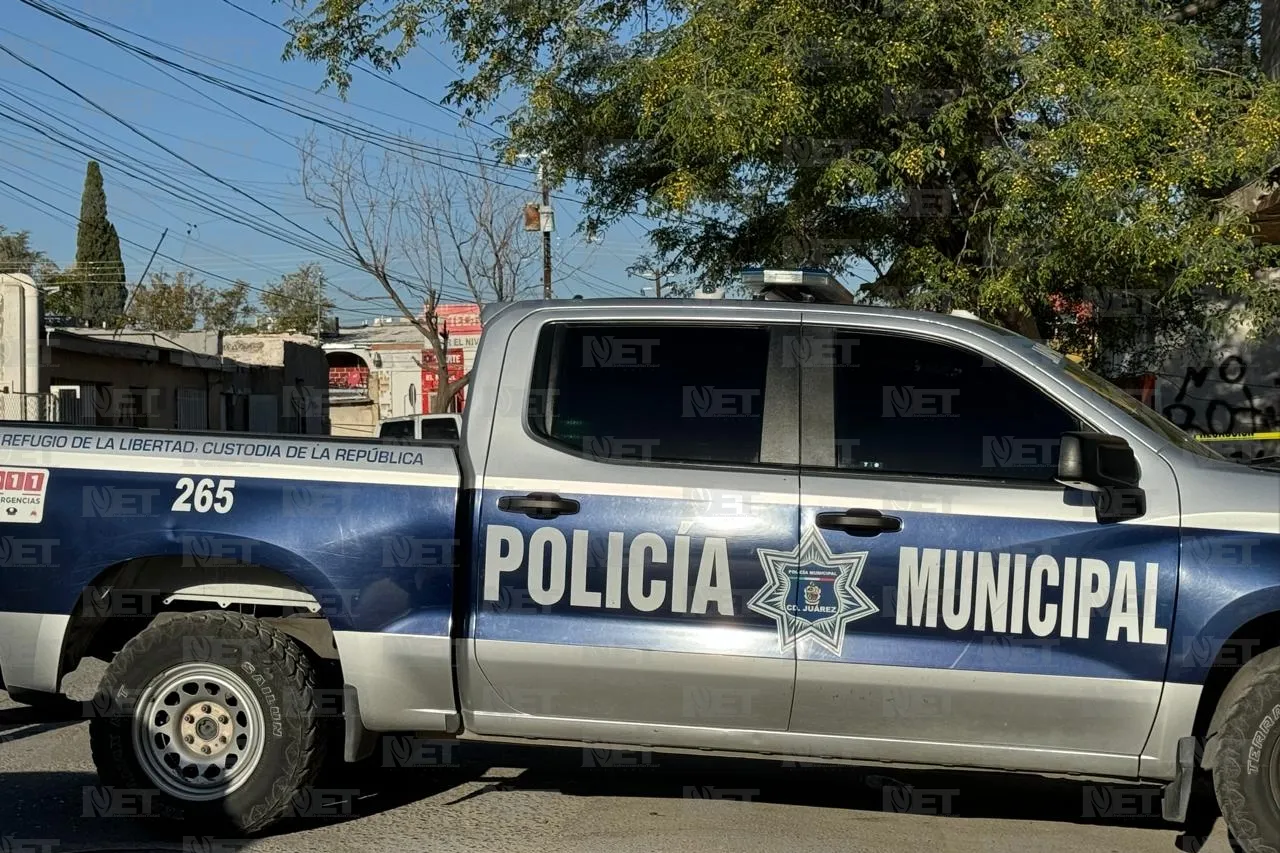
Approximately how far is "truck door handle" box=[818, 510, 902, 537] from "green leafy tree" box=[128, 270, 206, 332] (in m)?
61.4

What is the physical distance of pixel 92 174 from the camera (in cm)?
6050

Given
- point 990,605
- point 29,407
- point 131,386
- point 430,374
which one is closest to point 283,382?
point 430,374

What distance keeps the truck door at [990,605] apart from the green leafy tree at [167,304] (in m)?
61.4

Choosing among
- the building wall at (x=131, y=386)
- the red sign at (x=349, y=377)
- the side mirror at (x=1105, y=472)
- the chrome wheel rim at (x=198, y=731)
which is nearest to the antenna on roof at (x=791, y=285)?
the side mirror at (x=1105, y=472)

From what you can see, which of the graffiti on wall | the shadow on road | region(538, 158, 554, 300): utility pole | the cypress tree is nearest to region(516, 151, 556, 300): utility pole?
region(538, 158, 554, 300): utility pole

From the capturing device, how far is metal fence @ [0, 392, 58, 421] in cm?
2044

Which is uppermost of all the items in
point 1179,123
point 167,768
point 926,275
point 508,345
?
point 1179,123

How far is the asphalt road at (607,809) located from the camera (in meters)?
5.13

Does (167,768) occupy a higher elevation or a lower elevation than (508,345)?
lower

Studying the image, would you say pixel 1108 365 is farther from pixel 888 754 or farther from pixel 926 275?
pixel 888 754

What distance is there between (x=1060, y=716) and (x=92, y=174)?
63.0 meters

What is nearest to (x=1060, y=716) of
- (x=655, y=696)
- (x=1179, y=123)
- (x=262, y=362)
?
(x=655, y=696)

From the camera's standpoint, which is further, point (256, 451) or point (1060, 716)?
point (256, 451)

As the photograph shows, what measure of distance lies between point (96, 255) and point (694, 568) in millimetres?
62200
